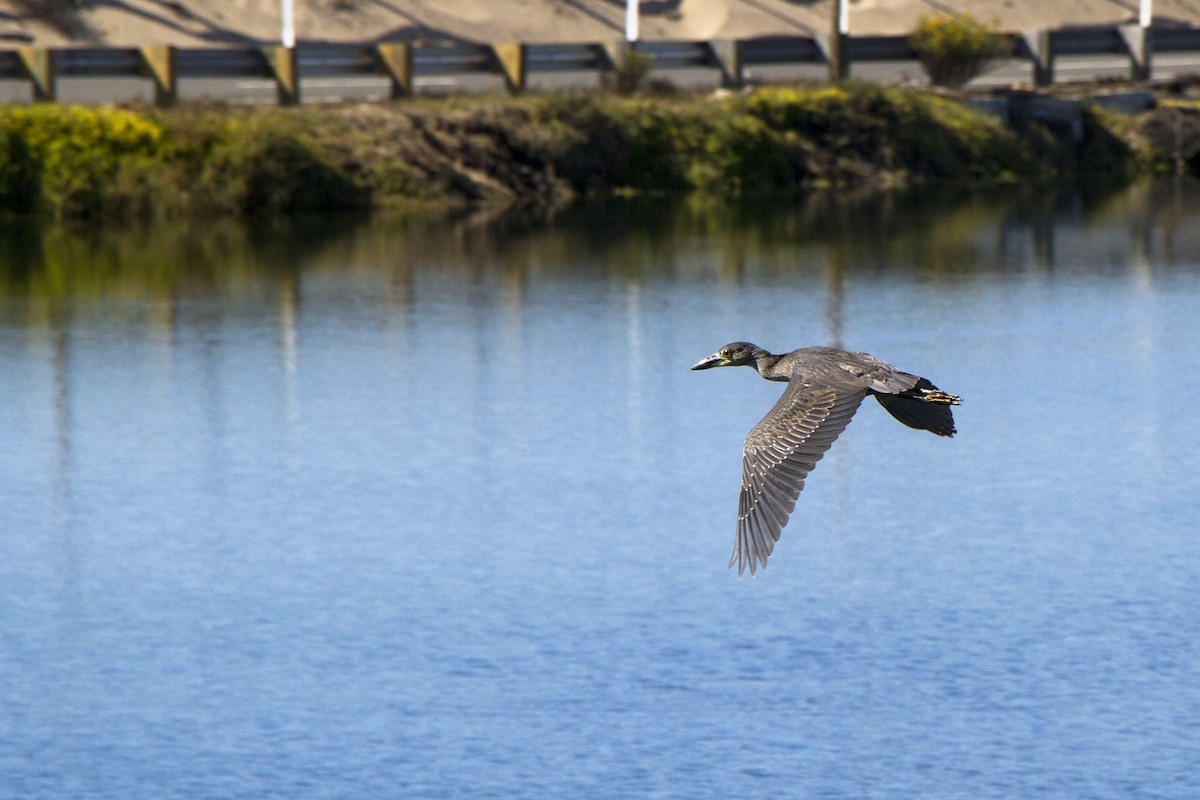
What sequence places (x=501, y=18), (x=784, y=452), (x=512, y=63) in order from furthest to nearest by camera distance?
(x=501, y=18) → (x=512, y=63) → (x=784, y=452)

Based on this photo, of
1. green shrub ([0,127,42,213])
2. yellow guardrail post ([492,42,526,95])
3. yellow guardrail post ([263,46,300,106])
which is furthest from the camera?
yellow guardrail post ([492,42,526,95])

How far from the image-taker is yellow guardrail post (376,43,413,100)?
38969 millimetres

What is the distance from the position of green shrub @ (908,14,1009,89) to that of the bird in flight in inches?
1331

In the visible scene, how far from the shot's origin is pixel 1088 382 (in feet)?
81.9

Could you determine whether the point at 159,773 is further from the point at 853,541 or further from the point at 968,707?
the point at 853,541

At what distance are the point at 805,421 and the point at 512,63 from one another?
3128 centimetres

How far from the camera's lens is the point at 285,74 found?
3812cm

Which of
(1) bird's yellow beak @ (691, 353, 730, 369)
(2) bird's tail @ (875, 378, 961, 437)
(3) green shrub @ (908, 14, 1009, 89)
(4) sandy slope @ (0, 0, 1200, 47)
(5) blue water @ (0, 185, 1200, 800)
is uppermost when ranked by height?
(4) sandy slope @ (0, 0, 1200, 47)

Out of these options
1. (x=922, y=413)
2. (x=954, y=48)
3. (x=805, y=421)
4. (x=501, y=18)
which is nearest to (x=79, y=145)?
(x=954, y=48)

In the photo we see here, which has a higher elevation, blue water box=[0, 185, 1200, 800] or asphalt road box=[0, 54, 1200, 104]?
asphalt road box=[0, 54, 1200, 104]

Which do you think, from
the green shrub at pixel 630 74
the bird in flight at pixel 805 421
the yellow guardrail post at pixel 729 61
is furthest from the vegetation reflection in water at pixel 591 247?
the bird in flight at pixel 805 421

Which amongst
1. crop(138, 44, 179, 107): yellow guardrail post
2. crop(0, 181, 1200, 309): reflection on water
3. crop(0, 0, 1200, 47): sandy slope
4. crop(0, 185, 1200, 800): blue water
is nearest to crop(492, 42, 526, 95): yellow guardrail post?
crop(0, 181, 1200, 309): reflection on water

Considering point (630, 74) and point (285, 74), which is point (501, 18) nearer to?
point (630, 74)

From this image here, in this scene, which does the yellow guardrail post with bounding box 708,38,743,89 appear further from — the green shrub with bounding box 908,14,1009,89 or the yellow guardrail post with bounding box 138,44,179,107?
the yellow guardrail post with bounding box 138,44,179,107
